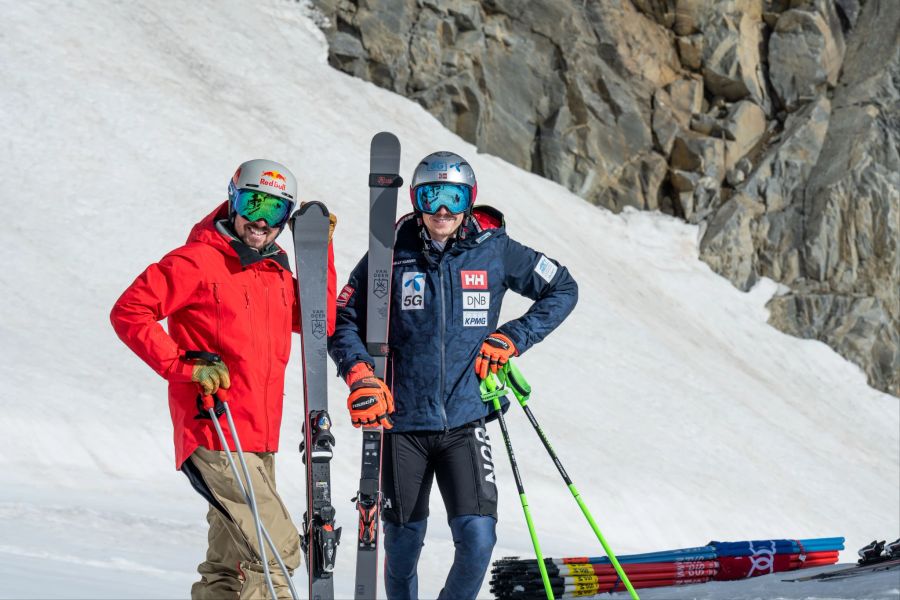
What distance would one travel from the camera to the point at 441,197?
17.2ft

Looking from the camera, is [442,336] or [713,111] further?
[713,111]

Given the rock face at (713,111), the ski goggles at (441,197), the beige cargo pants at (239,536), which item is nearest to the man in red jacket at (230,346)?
the beige cargo pants at (239,536)

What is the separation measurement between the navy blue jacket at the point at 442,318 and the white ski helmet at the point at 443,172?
23cm

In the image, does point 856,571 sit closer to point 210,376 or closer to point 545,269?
point 545,269

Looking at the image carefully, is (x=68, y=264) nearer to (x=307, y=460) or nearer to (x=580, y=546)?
(x=580, y=546)

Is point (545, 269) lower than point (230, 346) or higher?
higher

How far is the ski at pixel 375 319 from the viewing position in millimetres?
4930

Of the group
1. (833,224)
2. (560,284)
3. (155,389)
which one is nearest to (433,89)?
(833,224)

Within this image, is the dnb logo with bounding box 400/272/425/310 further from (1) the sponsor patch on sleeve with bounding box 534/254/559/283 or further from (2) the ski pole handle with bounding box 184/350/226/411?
(2) the ski pole handle with bounding box 184/350/226/411

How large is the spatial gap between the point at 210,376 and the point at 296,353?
9.73 m

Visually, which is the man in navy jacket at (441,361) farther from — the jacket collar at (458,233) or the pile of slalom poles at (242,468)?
the pile of slalom poles at (242,468)

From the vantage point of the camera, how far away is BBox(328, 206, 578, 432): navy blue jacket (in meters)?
5.08

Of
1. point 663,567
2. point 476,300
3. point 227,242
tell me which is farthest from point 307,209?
point 663,567

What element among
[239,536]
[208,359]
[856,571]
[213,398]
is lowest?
[856,571]
